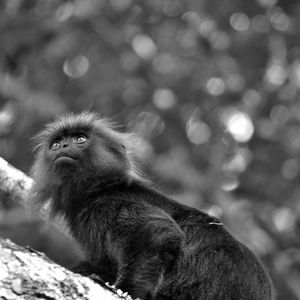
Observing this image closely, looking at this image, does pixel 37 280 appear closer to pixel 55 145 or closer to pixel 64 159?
pixel 64 159

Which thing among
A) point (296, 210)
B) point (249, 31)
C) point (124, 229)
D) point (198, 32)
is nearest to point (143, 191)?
point (124, 229)

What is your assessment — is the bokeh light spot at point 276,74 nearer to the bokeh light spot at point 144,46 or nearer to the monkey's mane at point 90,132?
the bokeh light spot at point 144,46

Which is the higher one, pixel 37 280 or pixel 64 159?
pixel 64 159

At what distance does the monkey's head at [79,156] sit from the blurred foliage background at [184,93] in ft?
11.7

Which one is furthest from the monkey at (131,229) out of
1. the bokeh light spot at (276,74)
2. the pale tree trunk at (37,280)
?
the bokeh light spot at (276,74)

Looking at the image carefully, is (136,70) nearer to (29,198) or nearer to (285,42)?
(285,42)

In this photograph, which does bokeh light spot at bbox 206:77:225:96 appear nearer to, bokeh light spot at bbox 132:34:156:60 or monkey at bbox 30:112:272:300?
bokeh light spot at bbox 132:34:156:60

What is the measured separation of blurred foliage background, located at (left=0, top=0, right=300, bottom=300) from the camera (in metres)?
11.0

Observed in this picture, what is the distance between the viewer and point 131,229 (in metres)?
5.21

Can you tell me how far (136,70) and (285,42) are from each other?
3519 mm

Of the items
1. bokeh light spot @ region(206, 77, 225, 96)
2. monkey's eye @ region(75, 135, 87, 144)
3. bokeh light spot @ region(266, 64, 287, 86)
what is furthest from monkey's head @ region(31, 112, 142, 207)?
bokeh light spot @ region(266, 64, 287, 86)

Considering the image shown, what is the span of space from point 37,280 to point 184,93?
9785 mm

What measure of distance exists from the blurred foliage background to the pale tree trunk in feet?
19.4

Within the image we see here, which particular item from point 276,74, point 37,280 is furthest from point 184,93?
point 37,280
